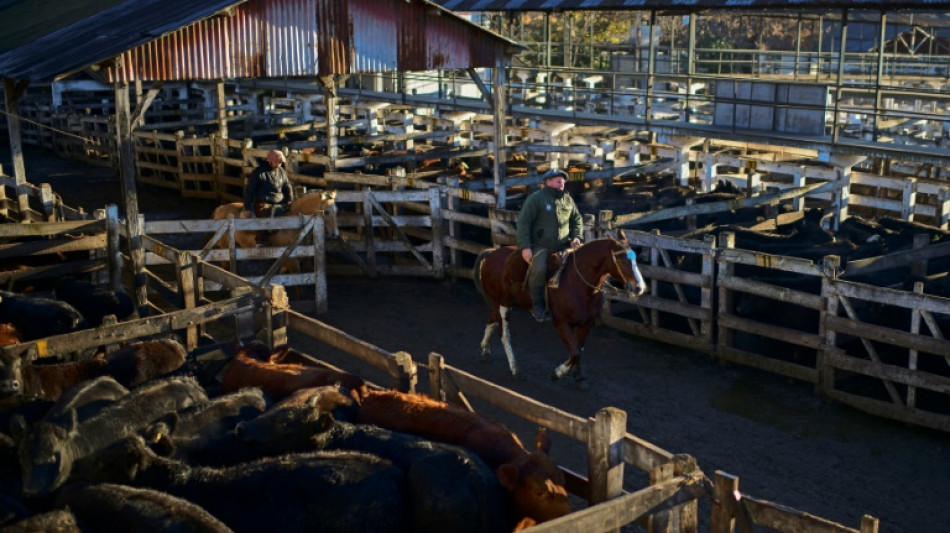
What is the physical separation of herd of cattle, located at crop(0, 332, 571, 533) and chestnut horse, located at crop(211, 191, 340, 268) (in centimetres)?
781

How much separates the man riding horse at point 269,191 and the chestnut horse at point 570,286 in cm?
453

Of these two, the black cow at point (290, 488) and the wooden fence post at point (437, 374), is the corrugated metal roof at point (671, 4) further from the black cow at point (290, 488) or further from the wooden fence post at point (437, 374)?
Result: the black cow at point (290, 488)

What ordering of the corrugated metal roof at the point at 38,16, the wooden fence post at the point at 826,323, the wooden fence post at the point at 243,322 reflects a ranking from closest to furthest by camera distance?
the wooden fence post at the point at 243,322
the wooden fence post at the point at 826,323
the corrugated metal roof at the point at 38,16

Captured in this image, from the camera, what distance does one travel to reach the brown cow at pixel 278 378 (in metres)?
8.12

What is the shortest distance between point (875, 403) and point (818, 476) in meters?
1.70

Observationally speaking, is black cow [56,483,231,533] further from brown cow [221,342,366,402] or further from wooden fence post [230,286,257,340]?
wooden fence post [230,286,257,340]

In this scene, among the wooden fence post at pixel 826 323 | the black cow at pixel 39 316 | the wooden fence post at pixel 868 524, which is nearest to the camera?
the wooden fence post at pixel 868 524

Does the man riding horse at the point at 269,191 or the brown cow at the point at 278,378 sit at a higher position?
the man riding horse at the point at 269,191

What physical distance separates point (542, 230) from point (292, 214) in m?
5.39

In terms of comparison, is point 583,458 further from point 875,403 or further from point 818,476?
point 875,403

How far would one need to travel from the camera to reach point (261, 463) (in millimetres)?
6504

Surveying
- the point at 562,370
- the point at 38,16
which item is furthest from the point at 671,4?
the point at 38,16

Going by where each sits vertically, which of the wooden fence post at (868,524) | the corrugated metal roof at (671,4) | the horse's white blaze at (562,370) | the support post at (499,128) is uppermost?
the corrugated metal roof at (671,4)

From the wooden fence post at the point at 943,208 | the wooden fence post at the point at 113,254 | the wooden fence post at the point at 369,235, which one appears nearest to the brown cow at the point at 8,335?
the wooden fence post at the point at 113,254
